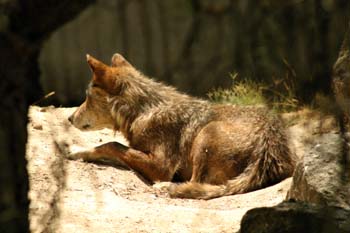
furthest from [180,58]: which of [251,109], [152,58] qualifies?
[251,109]

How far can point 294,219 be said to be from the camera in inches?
201

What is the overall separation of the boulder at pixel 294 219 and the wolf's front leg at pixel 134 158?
3931mm

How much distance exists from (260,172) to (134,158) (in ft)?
4.57

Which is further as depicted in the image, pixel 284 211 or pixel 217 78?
pixel 217 78

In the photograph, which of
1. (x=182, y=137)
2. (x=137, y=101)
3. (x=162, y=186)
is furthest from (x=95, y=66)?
(x=162, y=186)

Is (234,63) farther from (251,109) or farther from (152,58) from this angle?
(251,109)

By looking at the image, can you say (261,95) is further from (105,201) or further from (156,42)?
(105,201)

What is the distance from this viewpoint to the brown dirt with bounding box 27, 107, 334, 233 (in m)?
6.70

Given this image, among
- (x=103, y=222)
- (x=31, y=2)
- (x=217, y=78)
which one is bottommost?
(x=103, y=222)

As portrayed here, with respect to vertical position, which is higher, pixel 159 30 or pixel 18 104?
pixel 159 30

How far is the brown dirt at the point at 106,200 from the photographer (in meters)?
6.70

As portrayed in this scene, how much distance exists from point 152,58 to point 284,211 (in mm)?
9214

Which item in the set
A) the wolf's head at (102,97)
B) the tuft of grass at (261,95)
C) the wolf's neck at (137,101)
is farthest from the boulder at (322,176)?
the tuft of grass at (261,95)

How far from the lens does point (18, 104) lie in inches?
158
